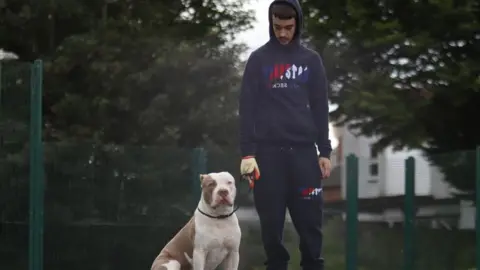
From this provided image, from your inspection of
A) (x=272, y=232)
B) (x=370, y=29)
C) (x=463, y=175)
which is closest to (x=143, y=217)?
(x=463, y=175)

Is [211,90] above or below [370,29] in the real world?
below

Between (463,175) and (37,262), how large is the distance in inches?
178

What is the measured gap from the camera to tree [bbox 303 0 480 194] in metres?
13.0

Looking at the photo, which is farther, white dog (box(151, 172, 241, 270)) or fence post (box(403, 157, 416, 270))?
fence post (box(403, 157, 416, 270))

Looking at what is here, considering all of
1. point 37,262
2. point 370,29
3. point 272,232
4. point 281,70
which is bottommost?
point 37,262

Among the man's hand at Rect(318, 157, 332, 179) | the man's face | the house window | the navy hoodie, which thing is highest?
the man's face

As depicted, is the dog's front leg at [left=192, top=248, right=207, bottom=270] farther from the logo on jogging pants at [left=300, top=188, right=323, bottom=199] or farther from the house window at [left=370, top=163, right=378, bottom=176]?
the house window at [left=370, top=163, right=378, bottom=176]

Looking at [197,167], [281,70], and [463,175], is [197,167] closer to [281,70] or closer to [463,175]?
[463,175]

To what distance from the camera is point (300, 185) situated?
518cm

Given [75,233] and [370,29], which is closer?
[75,233]

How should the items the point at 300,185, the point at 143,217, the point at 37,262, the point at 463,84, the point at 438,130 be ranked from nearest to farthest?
the point at 300,185
the point at 37,262
the point at 143,217
the point at 463,84
the point at 438,130

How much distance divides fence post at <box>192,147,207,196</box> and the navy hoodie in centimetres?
424

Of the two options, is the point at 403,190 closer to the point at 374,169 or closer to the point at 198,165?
the point at 374,169

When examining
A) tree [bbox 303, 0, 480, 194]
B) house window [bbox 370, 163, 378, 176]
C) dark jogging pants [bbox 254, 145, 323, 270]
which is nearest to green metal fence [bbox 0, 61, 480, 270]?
house window [bbox 370, 163, 378, 176]
